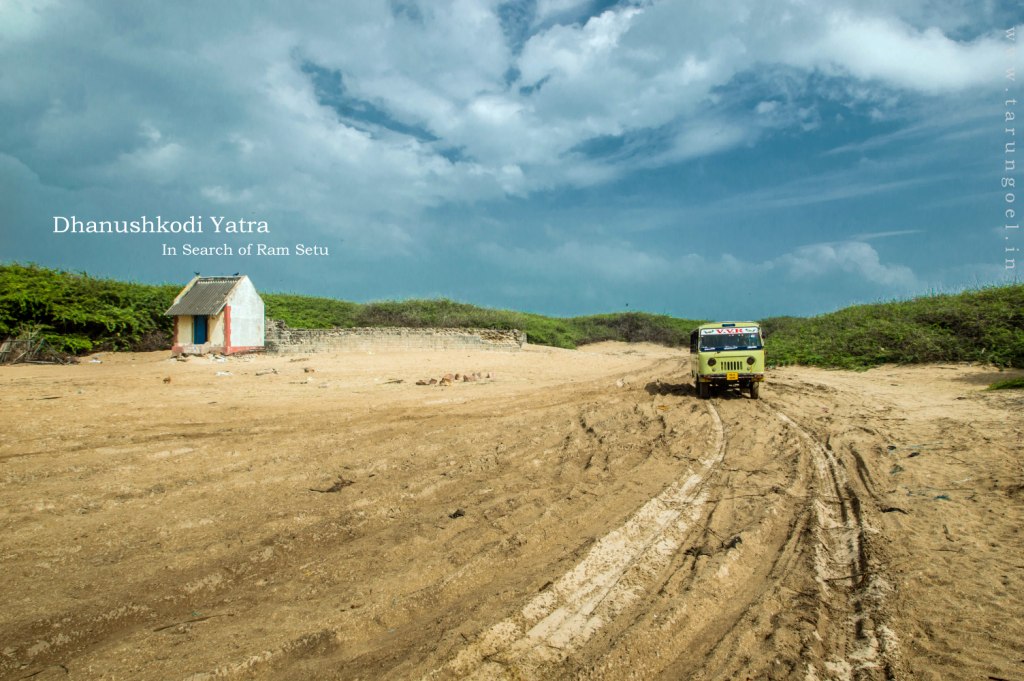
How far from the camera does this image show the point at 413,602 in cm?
414

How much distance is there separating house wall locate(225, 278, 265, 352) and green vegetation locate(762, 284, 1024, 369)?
2647cm

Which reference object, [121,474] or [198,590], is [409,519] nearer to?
[198,590]

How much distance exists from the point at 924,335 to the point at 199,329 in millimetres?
32066

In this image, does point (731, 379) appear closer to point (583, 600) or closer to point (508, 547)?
point (508, 547)

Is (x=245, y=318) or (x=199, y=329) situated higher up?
(x=245, y=318)

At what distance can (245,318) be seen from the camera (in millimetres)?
30547

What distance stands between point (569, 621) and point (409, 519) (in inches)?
98.9

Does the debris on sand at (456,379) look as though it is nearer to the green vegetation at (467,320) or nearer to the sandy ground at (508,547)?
the sandy ground at (508,547)

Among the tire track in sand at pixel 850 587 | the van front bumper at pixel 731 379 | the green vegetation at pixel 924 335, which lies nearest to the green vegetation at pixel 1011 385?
the green vegetation at pixel 924 335

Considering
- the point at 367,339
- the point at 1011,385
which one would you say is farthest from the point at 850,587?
the point at 367,339

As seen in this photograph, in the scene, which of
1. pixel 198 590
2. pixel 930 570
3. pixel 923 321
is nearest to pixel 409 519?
pixel 198 590

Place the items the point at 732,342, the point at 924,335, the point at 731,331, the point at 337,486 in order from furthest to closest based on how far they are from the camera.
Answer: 1. the point at 924,335
2. the point at 731,331
3. the point at 732,342
4. the point at 337,486

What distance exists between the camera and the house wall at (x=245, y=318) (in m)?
29.3

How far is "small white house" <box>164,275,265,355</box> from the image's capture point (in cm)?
2872
